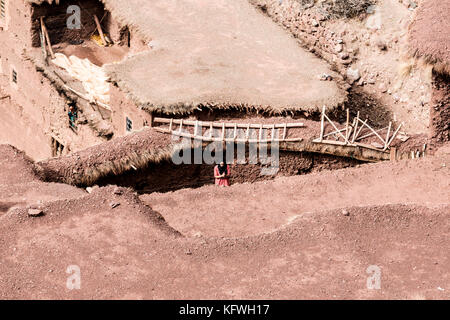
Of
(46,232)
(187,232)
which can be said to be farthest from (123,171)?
(46,232)

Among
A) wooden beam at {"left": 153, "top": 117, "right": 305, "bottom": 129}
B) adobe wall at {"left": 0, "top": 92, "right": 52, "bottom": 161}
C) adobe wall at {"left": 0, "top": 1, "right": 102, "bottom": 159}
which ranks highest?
wooden beam at {"left": 153, "top": 117, "right": 305, "bottom": 129}

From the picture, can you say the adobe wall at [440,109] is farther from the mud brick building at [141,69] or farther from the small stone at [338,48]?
the small stone at [338,48]

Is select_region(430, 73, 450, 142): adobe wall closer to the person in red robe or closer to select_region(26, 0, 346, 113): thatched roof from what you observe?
select_region(26, 0, 346, 113): thatched roof

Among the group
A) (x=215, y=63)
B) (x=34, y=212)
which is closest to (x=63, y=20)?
(x=215, y=63)

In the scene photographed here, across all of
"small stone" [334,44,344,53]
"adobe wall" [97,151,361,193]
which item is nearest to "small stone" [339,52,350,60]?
"small stone" [334,44,344,53]

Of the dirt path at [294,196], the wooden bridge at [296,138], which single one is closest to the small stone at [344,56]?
the wooden bridge at [296,138]
